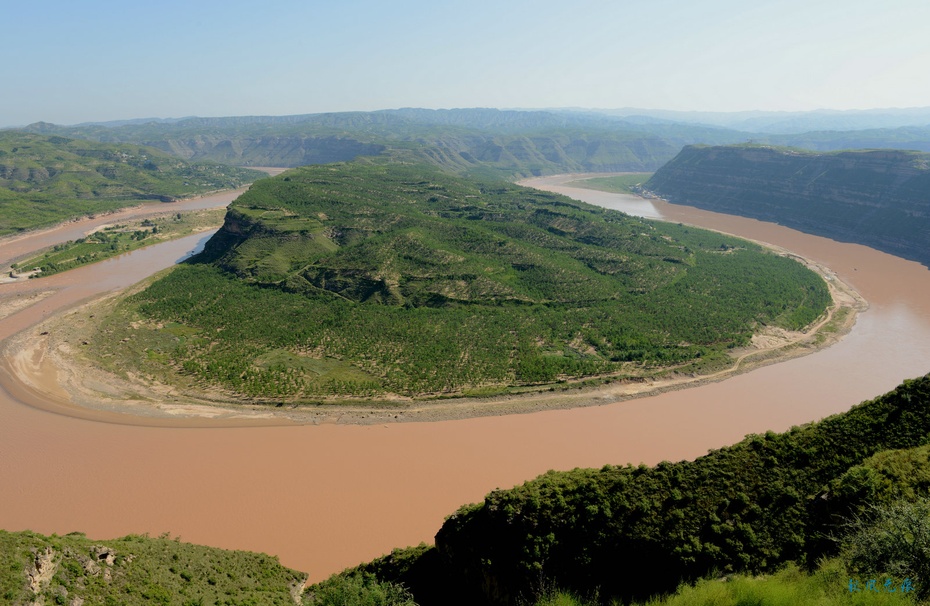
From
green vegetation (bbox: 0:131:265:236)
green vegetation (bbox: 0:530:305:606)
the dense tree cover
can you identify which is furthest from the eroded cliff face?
green vegetation (bbox: 0:131:265:236)

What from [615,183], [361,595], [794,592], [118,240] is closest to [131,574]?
[361,595]

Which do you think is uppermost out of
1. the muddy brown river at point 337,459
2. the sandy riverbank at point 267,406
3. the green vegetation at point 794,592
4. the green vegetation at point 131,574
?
the green vegetation at point 794,592

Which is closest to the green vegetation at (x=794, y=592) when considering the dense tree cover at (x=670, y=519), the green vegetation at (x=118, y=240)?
the dense tree cover at (x=670, y=519)

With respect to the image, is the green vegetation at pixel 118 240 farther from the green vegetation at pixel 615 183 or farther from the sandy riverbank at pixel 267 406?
the green vegetation at pixel 615 183

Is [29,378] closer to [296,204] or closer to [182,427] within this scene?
[182,427]

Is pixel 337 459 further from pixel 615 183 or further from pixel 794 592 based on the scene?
pixel 615 183

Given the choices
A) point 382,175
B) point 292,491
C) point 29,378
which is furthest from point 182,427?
point 382,175
